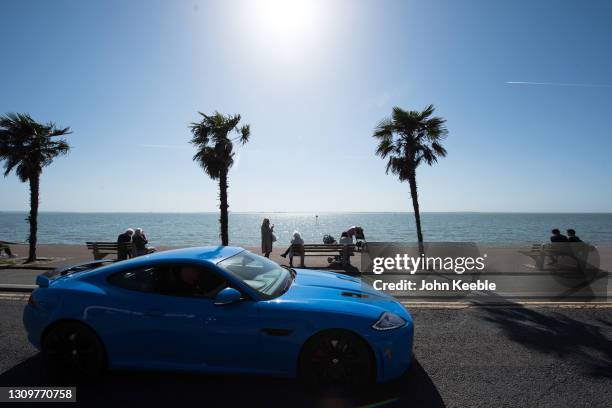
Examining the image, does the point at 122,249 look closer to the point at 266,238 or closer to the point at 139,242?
the point at 139,242

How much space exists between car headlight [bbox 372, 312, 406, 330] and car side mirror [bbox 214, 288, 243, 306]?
1388 mm

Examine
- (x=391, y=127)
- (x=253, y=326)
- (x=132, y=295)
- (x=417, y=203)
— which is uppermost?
(x=391, y=127)

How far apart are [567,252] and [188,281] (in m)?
11.8

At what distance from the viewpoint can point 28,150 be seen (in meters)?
15.5

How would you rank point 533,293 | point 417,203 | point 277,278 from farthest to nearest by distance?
point 417,203
point 533,293
point 277,278

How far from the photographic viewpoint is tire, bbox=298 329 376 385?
3383 millimetres

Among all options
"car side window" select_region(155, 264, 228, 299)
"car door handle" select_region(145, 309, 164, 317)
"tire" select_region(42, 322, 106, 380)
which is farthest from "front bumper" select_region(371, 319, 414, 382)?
"tire" select_region(42, 322, 106, 380)

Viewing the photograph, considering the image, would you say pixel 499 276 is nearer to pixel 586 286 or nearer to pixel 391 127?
pixel 586 286

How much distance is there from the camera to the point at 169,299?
11.7 feet

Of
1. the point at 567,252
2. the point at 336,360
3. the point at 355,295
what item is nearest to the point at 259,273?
the point at 355,295

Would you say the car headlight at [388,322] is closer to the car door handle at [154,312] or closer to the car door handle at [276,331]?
the car door handle at [276,331]

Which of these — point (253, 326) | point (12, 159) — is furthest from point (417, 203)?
point (12, 159)

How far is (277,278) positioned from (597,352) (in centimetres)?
417

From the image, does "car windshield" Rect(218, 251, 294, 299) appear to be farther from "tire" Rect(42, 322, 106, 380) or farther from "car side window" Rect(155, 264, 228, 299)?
"tire" Rect(42, 322, 106, 380)
